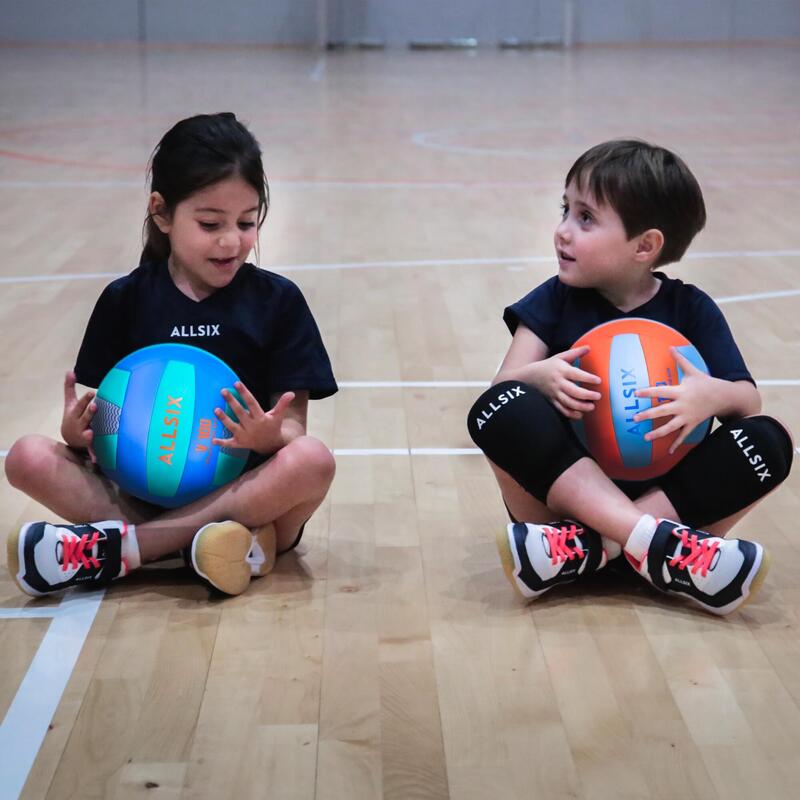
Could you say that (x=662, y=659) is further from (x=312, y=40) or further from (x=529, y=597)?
(x=312, y=40)

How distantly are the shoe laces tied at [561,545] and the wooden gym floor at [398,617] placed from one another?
0.10 m

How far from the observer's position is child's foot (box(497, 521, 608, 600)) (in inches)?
89.8

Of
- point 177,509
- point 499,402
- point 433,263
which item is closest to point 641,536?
point 499,402

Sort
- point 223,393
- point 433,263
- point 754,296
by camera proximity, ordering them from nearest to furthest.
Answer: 1. point 223,393
2. point 754,296
3. point 433,263

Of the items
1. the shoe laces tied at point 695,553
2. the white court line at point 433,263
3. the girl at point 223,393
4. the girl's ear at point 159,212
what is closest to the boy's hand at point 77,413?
the girl at point 223,393

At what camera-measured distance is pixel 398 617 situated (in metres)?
2.30

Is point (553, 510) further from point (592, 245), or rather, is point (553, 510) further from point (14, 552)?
point (14, 552)

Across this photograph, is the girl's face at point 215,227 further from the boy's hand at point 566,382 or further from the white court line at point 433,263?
the white court line at point 433,263

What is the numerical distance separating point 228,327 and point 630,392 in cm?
76

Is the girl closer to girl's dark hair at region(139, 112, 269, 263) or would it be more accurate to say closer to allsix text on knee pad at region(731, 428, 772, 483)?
girl's dark hair at region(139, 112, 269, 263)

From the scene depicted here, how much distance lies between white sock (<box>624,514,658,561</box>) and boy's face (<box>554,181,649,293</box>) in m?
0.48

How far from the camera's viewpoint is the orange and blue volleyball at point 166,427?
2328 millimetres

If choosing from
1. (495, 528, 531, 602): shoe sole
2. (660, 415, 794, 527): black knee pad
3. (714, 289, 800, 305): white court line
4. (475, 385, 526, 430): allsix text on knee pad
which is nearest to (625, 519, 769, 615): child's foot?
(660, 415, 794, 527): black knee pad

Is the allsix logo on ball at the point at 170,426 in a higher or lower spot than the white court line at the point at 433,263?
higher
